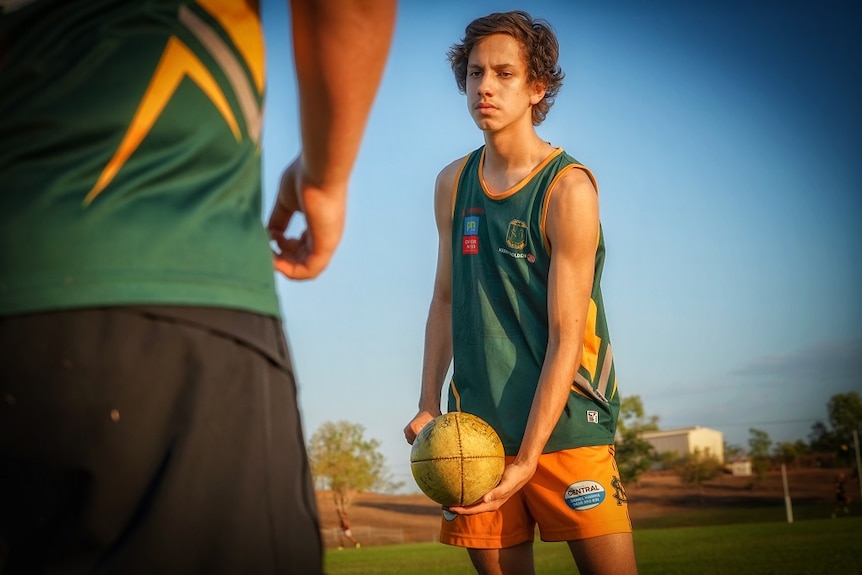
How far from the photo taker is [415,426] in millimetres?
4711

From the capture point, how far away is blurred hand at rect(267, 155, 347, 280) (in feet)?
6.75

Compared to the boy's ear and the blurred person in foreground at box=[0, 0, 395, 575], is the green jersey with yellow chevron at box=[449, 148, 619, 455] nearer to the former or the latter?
the boy's ear

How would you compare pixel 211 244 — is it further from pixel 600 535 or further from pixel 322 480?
pixel 322 480

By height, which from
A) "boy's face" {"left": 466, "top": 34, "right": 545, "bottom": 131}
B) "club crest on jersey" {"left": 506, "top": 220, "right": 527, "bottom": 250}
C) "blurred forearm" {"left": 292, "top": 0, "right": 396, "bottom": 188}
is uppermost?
"boy's face" {"left": 466, "top": 34, "right": 545, "bottom": 131}

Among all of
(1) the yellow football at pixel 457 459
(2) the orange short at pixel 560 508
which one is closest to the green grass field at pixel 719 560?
(2) the orange short at pixel 560 508

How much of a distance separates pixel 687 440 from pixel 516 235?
7009 cm

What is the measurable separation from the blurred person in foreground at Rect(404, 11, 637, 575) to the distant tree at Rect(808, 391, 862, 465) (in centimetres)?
6408

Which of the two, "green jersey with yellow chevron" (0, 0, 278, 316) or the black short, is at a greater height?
"green jersey with yellow chevron" (0, 0, 278, 316)

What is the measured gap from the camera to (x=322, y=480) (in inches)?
2000

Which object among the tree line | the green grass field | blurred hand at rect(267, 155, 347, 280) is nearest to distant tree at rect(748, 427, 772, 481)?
the tree line

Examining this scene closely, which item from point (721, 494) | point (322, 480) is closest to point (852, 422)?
point (721, 494)

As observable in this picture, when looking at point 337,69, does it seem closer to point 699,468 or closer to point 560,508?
point 560,508

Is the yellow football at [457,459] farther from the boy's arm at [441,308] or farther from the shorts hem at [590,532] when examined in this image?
the boy's arm at [441,308]

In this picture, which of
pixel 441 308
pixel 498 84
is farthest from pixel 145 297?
pixel 441 308
